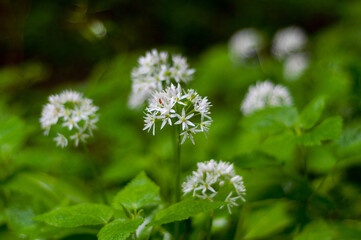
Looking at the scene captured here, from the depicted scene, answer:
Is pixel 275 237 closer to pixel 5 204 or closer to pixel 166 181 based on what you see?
pixel 166 181

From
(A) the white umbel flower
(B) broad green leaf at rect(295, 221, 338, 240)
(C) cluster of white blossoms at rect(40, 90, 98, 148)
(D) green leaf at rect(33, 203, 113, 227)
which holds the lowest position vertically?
(B) broad green leaf at rect(295, 221, 338, 240)

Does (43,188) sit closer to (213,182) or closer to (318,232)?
(213,182)

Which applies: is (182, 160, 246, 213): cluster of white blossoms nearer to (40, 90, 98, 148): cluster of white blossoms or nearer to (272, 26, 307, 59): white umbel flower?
(40, 90, 98, 148): cluster of white blossoms

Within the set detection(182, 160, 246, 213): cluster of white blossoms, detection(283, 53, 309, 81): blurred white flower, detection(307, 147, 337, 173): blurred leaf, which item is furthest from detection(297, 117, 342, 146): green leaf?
detection(283, 53, 309, 81): blurred white flower

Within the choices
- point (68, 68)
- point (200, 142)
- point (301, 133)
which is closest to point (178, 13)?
point (68, 68)

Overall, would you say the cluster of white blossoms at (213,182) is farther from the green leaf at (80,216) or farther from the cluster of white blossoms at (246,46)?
the cluster of white blossoms at (246,46)

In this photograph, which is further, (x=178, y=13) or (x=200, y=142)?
(x=178, y=13)
